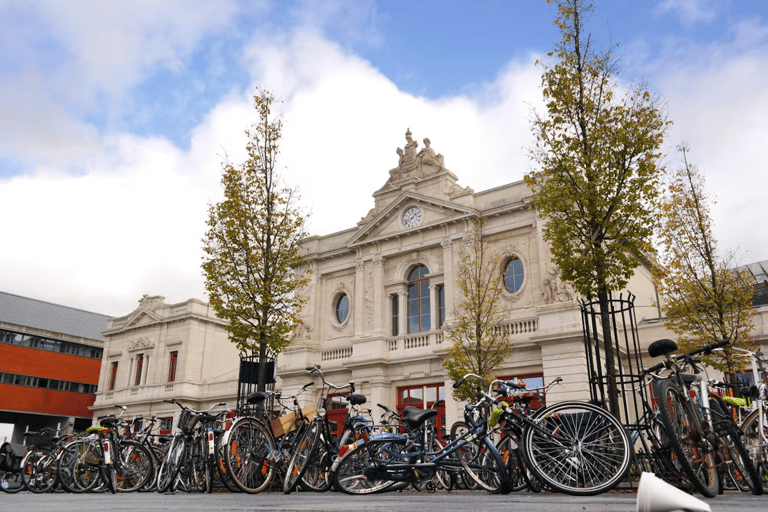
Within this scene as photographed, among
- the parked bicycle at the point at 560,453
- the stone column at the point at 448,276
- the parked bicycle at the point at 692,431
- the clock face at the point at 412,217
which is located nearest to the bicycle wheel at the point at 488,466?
the parked bicycle at the point at 560,453

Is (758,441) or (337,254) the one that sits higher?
(337,254)

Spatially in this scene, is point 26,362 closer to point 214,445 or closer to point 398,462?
point 214,445

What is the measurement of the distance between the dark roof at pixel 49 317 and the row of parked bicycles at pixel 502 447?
132 feet

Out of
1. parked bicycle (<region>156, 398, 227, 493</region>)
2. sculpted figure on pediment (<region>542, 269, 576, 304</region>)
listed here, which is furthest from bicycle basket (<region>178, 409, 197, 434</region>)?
sculpted figure on pediment (<region>542, 269, 576, 304</region>)

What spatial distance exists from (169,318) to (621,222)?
104 ft

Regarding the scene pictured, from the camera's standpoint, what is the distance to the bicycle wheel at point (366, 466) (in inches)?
233

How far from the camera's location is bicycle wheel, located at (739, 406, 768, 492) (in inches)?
222

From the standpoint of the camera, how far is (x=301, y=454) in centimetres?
711

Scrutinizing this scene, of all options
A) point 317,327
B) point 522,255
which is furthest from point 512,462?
point 317,327

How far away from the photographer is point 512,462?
21.9ft

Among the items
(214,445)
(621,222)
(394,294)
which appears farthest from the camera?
(394,294)

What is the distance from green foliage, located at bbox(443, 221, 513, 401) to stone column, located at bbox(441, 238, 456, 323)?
1.61 feet

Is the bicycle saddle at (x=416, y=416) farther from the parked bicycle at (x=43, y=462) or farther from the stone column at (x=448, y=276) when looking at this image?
Result: the stone column at (x=448, y=276)

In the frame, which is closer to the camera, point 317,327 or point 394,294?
point 394,294
